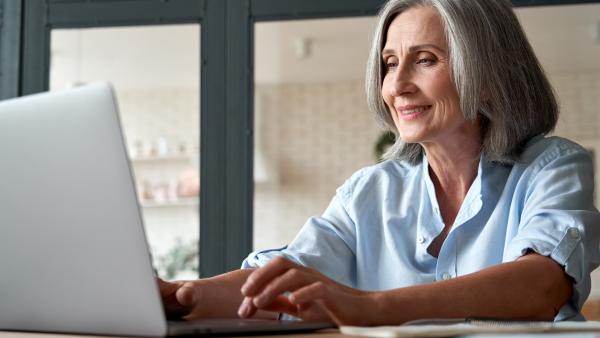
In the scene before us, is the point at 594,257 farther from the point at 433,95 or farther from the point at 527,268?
the point at 433,95

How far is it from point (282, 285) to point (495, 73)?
759mm

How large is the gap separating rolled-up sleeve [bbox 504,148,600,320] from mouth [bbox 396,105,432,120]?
8.9 inches

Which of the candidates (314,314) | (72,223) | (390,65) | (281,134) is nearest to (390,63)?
(390,65)

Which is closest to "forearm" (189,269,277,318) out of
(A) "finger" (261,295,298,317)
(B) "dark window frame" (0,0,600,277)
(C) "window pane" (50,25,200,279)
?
(A) "finger" (261,295,298,317)

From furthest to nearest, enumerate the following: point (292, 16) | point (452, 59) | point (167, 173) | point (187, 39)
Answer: point (167, 173) → point (187, 39) → point (292, 16) → point (452, 59)

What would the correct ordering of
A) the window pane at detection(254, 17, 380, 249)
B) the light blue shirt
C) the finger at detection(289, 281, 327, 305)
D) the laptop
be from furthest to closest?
the window pane at detection(254, 17, 380, 249)
the light blue shirt
the finger at detection(289, 281, 327, 305)
the laptop

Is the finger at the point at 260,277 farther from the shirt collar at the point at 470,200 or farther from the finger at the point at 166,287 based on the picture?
the shirt collar at the point at 470,200

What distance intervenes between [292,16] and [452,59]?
1127 mm

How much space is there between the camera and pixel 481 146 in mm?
1689

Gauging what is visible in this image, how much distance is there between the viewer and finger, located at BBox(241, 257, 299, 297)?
1034 mm

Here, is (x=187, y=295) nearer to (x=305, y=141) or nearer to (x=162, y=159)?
(x=305, y=141)

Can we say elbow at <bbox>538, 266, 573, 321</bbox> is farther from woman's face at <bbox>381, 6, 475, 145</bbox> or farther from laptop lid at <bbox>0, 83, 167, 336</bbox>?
laptop lid at <bbox>0, 83, 167, 336</bbox>

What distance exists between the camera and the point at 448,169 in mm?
1681

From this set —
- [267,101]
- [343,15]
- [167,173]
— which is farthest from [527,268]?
[167,173]
